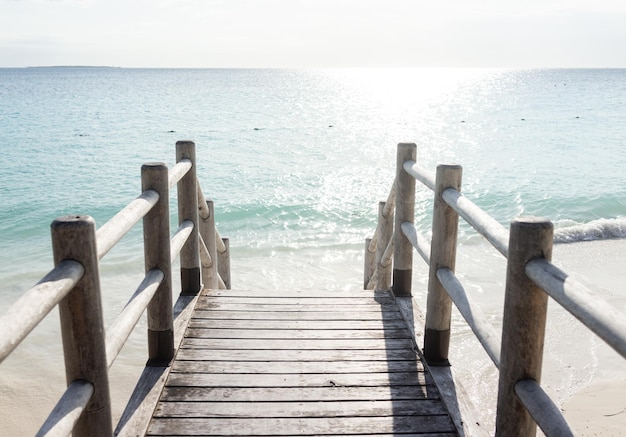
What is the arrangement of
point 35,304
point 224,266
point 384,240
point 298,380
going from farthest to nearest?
point 224,266 < point 384,240 < point 298,380 < point 35,304

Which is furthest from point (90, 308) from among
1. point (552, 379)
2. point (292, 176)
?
point (292, 176)

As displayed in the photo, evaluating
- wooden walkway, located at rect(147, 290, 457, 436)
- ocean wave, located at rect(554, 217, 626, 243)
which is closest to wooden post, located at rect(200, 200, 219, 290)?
wooden walkway, located at rect(147, 290, 457, 436)

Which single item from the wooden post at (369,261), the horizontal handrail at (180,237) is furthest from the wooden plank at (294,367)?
the wooden post at (369,261)

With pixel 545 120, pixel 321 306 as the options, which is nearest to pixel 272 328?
pixel 321 306

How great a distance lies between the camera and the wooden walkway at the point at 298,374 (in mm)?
2955

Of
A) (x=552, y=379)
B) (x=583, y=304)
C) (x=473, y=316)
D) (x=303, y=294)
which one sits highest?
(x=583, y=304)

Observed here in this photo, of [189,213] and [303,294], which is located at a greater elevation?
[189,213]

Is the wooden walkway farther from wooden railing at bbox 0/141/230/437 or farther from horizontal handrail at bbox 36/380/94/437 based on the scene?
horizontal handrail at bbox 36/380/94/437

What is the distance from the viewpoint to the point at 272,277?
36.4ft

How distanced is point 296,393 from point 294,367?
31cm

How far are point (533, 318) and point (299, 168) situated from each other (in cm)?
2155

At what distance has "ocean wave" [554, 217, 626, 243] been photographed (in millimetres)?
13320

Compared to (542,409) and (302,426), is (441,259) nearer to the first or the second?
(302,426)

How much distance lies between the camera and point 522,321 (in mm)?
2148
